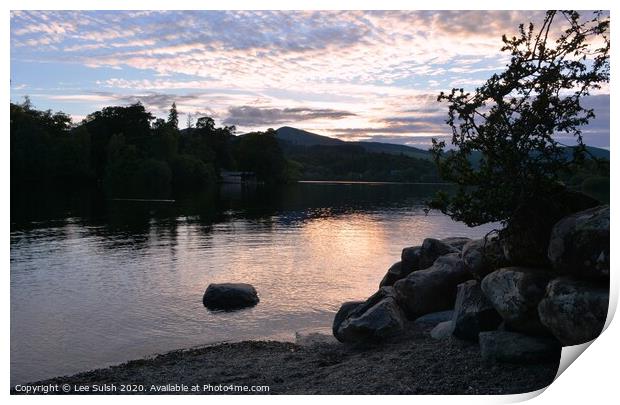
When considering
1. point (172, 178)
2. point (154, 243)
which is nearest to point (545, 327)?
point (154, 243)

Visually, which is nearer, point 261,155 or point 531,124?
point 531,124

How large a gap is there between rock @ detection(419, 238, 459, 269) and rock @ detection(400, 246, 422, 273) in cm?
15

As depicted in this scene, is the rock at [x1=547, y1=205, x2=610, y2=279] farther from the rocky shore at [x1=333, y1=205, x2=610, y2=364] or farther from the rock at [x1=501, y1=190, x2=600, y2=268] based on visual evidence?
the rock at [x1=501, y1=190, x2=600, y2=268]

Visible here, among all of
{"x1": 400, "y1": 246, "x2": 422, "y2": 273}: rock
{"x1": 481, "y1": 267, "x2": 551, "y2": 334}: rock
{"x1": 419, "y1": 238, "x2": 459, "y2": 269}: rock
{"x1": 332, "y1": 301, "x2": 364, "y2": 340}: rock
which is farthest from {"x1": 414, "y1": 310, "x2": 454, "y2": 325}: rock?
{"x1": 481, "y1": 267, "x2": 551, "y2": 334}: rock

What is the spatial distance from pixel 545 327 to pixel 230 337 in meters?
8.17

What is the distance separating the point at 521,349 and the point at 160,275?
15273 millimetres

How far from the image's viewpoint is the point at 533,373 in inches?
331

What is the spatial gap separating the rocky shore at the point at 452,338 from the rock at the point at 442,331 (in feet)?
0.10

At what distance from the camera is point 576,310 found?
Result: 25.7 feet

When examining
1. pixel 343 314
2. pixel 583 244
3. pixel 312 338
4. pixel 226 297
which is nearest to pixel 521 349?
pixel 583 244

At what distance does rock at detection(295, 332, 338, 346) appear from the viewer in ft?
42.4

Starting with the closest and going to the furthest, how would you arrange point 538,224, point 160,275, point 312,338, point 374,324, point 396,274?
point 538,224, point 374,324, point 312,338, point 396,274, point 160,275

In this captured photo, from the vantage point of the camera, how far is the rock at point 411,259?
605 inches

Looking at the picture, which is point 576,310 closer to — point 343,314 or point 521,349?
point 521,349
